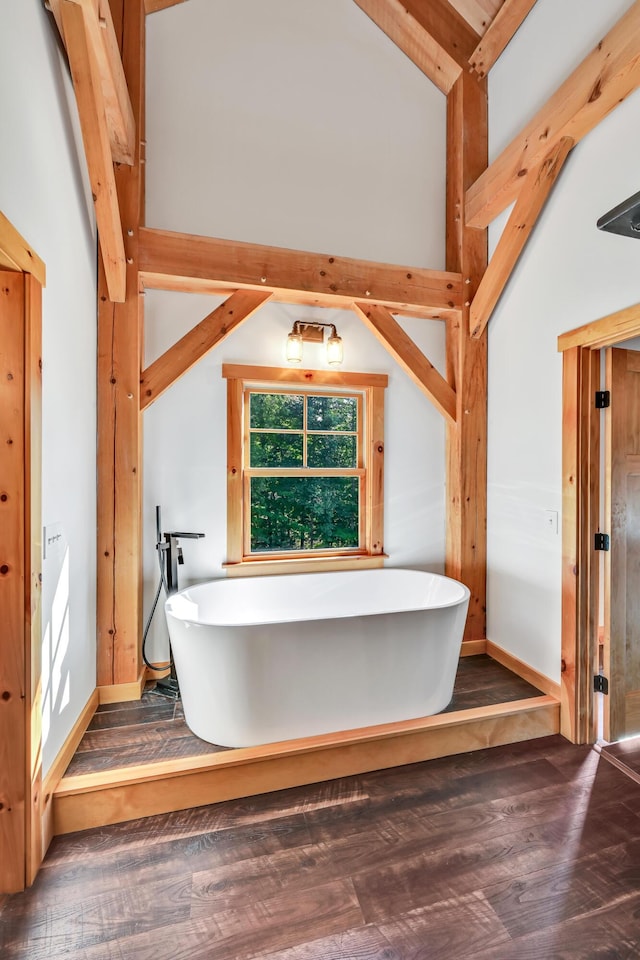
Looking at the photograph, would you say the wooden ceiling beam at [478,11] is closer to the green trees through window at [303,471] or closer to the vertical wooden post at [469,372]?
the vertical wooden post at [469,372]

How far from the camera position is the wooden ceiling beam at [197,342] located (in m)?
2.66

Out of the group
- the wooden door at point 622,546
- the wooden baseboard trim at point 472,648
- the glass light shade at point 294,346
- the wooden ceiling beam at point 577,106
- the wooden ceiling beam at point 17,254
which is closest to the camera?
the wooden ceiling beam at point 17,254

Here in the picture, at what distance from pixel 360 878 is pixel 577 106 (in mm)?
3469

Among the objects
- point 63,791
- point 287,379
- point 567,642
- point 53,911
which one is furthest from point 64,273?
point 567,642

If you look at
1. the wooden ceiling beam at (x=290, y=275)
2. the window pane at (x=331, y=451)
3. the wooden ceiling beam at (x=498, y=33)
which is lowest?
the window pane at (x=331, y=451)

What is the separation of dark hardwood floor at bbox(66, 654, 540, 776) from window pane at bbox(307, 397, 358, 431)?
6.11ft

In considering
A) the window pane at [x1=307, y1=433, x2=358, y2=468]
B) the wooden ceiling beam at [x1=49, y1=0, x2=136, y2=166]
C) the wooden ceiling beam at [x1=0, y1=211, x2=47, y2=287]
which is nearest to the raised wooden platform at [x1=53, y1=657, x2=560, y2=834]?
the window pane at [x1=307, y1=433, x2=358, y2=468]

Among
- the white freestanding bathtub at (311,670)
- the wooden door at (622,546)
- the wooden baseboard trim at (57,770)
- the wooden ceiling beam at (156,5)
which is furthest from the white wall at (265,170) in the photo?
the wooden door at (622,546)

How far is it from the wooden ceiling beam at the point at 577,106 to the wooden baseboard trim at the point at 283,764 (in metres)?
3.00

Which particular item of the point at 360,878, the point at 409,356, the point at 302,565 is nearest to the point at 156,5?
the point at 409,356

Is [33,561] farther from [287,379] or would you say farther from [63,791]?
[287,379]

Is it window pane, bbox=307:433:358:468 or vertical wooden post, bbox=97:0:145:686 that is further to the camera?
window pane, bbox=307:433:358:468

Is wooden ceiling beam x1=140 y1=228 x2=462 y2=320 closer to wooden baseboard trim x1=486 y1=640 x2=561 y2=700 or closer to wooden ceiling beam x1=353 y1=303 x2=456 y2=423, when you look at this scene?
wooden ceiling beam x1=353 y1=303 x2=456 y2=423

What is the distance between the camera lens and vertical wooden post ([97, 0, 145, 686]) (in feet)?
8.24
